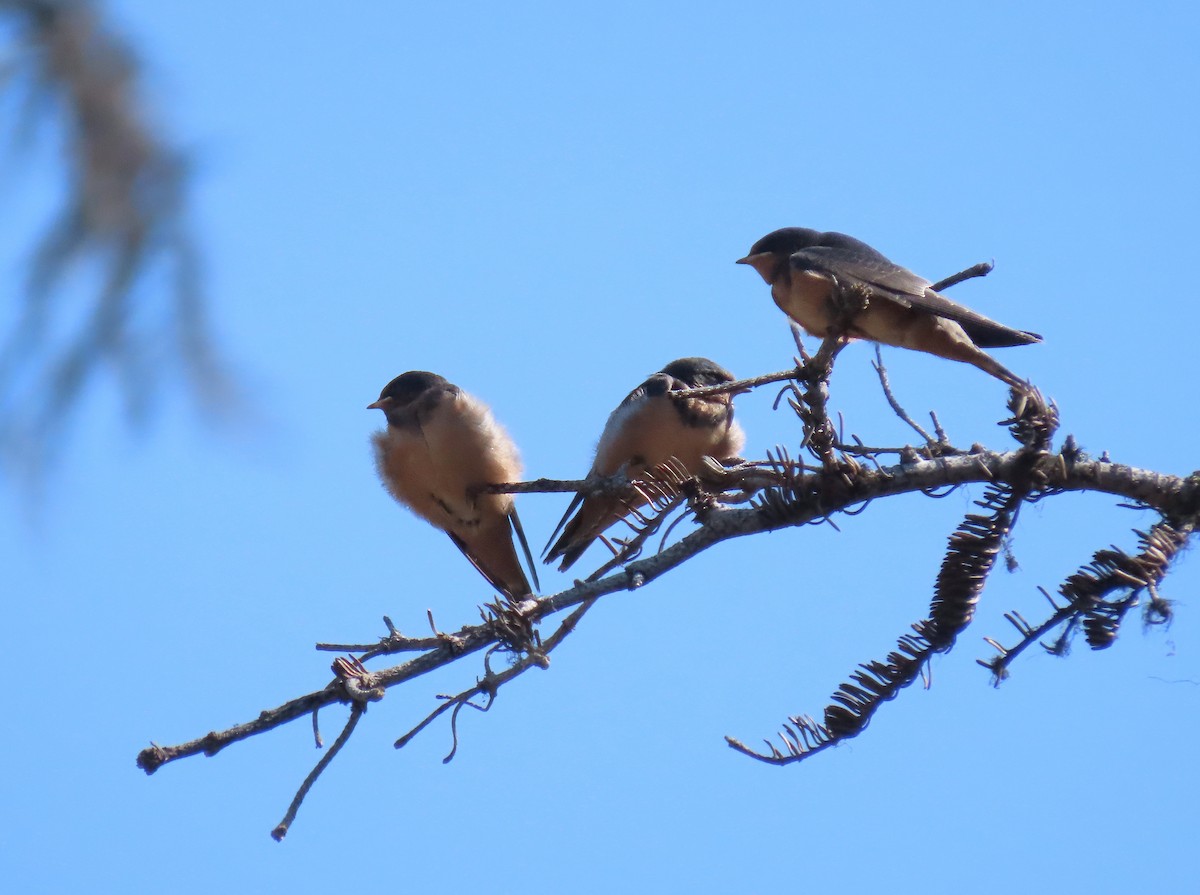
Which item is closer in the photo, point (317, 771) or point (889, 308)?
point (317, 771)

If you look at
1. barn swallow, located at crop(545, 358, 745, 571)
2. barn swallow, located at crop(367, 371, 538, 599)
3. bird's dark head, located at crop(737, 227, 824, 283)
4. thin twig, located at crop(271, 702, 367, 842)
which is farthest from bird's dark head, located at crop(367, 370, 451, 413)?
thin twig, located at crop(271, 702, 367, 842)

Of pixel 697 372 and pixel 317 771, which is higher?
pixel 697 372

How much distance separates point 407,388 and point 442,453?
386mm

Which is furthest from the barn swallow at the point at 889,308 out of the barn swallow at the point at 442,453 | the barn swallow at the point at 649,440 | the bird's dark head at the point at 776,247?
the barn swallow at the point at 442,453

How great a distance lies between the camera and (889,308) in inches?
145

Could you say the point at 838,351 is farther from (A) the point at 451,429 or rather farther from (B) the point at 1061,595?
(A) the point at 451,429

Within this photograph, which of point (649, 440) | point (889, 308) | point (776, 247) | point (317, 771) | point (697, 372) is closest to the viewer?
point (317, 771)

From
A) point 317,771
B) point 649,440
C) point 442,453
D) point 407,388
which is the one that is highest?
point 407,388

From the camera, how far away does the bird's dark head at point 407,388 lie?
5086 mm

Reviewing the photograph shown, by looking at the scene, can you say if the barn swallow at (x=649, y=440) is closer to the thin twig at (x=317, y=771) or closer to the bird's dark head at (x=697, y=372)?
the bird's dark head at (x=697, y=372)

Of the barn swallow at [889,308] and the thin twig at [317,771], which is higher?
the barn swallow at [889,308]

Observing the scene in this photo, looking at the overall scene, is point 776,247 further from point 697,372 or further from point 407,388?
point 407,388

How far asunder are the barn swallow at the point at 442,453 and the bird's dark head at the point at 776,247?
1.27 m

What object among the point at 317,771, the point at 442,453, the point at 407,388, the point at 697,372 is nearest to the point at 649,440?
the point at 697,372
